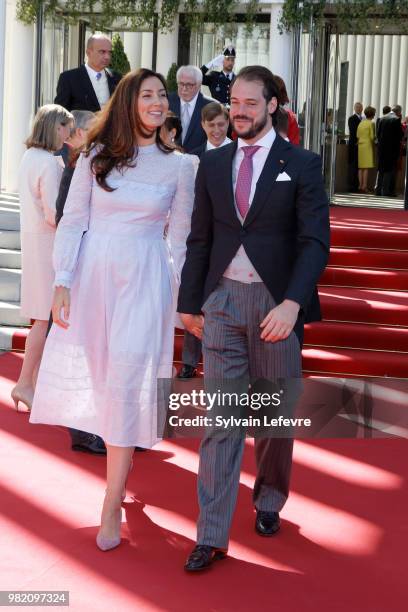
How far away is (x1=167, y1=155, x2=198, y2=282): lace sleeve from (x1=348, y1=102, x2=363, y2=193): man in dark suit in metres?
13.0

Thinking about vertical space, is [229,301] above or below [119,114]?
below

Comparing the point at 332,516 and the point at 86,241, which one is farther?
the point at 332,516

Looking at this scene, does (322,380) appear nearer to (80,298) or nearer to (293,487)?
(293,487)

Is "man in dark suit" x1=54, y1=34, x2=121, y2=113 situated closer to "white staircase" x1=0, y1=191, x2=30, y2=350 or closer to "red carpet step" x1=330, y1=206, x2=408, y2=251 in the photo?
"white staircase" x1=0, y1=191, x2=30, y2=350

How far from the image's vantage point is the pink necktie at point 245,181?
3.59 meters

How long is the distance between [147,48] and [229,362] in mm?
10057

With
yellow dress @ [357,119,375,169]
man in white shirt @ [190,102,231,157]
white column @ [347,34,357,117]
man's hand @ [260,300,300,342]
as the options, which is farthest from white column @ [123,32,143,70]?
man's hand @ [260,300,300,342]

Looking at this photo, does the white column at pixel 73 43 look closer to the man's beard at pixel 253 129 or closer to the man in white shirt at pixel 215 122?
the man in white shirt at pixel 215 122

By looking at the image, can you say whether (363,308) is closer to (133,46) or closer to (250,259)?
(250,259)

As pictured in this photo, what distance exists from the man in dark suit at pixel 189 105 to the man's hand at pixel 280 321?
452 cm

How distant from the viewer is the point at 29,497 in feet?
14.3

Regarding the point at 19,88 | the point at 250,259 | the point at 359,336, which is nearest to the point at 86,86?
the point at 359,336

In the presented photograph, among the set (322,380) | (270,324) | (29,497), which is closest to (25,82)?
(322,380)

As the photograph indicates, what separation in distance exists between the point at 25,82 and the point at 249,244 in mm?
9815
